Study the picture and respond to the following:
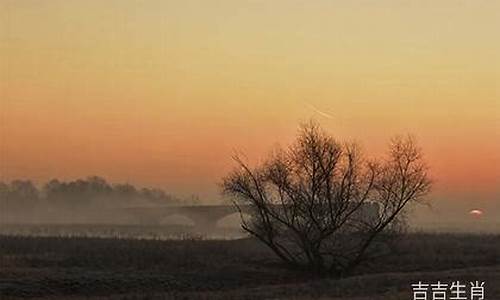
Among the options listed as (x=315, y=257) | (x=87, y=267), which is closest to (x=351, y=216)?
(x=315, y=257)

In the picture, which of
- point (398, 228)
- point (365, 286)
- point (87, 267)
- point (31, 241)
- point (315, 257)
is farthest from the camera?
point (31, 241)

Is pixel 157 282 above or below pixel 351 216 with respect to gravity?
below

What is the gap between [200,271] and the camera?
41.0 metres

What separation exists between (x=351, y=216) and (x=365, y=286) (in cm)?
1421

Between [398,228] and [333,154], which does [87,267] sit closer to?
[333,154]

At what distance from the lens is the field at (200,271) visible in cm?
3184

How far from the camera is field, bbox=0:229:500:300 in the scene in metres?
31.8

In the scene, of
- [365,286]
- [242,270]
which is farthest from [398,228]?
[365,286]

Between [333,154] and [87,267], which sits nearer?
[87,267]

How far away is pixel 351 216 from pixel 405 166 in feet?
14.9

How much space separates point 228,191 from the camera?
45625mm

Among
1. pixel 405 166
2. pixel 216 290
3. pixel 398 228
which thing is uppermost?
pixel 405 166

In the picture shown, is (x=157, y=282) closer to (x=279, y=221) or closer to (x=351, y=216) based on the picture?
(x=279, y=221)

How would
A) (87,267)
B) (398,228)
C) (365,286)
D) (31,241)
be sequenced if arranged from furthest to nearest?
(31,241) < (398,228) < (87,267) < (365,286)
